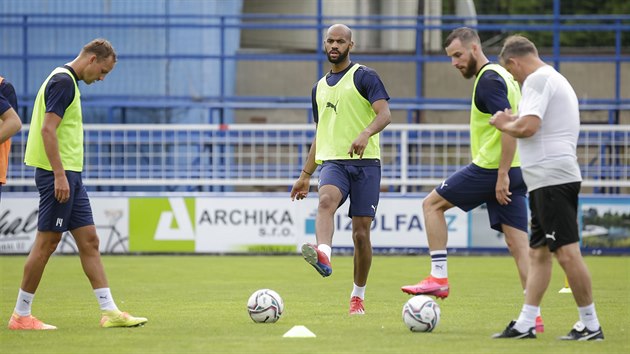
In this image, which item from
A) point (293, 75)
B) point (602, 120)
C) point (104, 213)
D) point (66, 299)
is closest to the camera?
point (66, 299)

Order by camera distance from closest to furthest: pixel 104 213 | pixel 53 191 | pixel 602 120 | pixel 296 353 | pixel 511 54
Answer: pixel 296 353, pixel 511 54, pixel 53 191, pixel 104 213, pixel 602 120

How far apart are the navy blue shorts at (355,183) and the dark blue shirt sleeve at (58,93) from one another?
7.66 ft

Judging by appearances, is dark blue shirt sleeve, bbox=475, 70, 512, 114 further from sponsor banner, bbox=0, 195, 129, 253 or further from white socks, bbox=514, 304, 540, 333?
sponsor banner, bbox=0, 195, 129, 253

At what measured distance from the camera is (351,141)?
394 inches

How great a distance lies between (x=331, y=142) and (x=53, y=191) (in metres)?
2.47

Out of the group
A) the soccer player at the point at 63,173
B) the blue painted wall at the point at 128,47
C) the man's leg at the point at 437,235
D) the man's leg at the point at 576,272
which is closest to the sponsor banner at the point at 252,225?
the blue painted wall at the point at 128,47

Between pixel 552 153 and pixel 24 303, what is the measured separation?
407cm

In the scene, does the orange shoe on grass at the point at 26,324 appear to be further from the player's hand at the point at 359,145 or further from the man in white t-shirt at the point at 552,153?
the man in white t-shirt at the point at 552,153

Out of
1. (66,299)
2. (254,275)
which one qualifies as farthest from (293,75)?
(66,299)

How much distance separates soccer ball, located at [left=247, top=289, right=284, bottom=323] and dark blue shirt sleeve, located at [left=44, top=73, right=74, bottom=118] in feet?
6.77

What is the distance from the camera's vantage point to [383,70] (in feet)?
85.7

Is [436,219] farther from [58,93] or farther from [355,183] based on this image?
[58,93]

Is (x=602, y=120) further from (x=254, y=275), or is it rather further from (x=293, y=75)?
(x=254, y=275)

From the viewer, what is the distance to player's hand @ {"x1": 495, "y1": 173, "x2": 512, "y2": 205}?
8.85 metres
